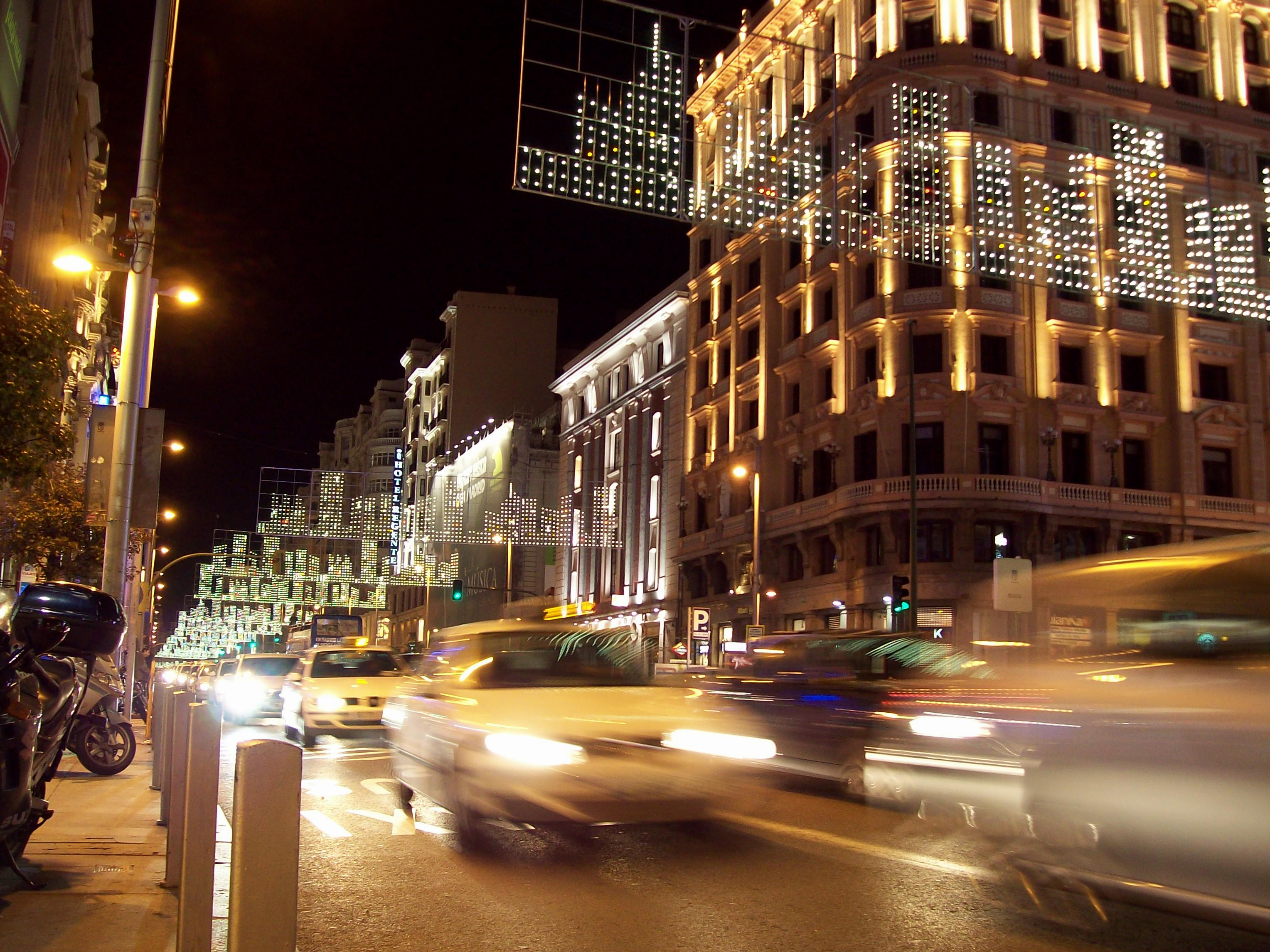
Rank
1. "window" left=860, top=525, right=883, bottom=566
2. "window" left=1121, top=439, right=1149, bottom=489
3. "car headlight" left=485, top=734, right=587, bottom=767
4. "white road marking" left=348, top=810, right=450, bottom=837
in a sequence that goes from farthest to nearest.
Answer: "window" left=1121, top=439, right=1149, bottom=489 < "window" left=860, top=525, right=883, bottom=566 < "white road marking" left=348, top=810, right=450, bottom=837 < "car headlight" left=485, top=734, right=587, bottom=767

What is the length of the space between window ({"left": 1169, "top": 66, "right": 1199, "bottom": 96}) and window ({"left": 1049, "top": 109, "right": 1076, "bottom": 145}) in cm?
488

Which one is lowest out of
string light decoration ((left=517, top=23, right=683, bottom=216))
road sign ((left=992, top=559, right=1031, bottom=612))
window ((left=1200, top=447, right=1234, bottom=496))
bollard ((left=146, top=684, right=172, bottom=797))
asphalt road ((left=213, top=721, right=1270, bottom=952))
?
asphalt road ((left=213, top=721, right=1270, bottom=952))

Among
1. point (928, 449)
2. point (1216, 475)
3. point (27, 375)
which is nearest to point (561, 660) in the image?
point (27, 375)

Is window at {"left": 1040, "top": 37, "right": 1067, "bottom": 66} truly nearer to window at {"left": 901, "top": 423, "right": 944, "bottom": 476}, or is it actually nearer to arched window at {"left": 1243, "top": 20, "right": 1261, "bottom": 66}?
arched window at {"left": 1243, "top": 20, "right": 1261, "bottom": 66}

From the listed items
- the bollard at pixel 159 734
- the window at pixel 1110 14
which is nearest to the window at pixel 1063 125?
the window at pixel 1110 14

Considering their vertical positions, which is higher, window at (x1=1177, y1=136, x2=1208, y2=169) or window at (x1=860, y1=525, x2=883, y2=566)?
window at (x1=1177, y1=136, x2=1208, y2=169)

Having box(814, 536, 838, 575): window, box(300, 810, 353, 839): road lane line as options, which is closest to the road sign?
box(300, 810, 353, 839): road lane line

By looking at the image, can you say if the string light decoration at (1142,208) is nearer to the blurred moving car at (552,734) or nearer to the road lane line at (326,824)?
the blurred moving car at (552,734)

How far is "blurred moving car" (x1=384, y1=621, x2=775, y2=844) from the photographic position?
8586 mm

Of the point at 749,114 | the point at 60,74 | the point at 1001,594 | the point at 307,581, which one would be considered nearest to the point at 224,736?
the point at 1001,594

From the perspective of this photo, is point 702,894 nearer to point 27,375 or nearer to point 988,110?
point 27,375

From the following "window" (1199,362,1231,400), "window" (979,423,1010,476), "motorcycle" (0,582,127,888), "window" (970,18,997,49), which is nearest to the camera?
"motorcycle" (0,582,127,888)

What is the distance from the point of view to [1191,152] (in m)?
41.3

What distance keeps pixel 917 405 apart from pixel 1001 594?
2326cm
